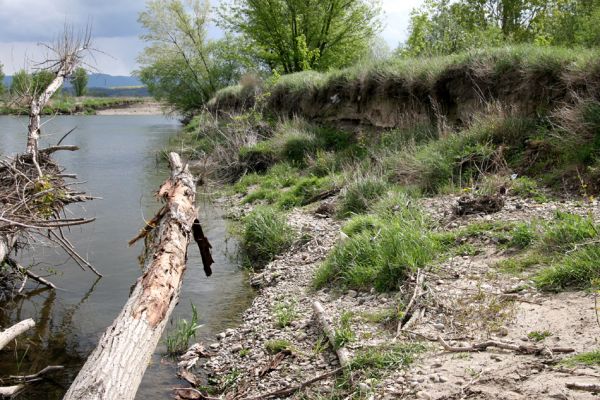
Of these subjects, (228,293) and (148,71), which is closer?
(228,293)

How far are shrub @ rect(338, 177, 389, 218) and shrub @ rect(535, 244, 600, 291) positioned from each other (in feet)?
14.9

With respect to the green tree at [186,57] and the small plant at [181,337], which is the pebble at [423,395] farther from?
the green tree at [186,57]

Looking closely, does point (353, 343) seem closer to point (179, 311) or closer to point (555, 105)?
point (179, 311)

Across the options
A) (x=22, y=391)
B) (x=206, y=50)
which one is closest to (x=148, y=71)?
(x=206, y=50)

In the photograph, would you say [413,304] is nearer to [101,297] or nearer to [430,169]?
[101,297]

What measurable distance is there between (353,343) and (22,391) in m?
3.44

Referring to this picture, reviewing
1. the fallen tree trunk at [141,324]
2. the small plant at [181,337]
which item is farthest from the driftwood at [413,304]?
the small plant at [181,337]

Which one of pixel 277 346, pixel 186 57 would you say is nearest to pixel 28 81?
pixel 277 346

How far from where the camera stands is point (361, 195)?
10203mm

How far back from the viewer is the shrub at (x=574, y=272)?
5.33 metres

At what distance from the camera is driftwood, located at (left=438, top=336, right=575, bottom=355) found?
432 cm

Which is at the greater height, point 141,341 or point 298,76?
point 298,76

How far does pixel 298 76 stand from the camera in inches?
796

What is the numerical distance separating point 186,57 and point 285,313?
39.5m
